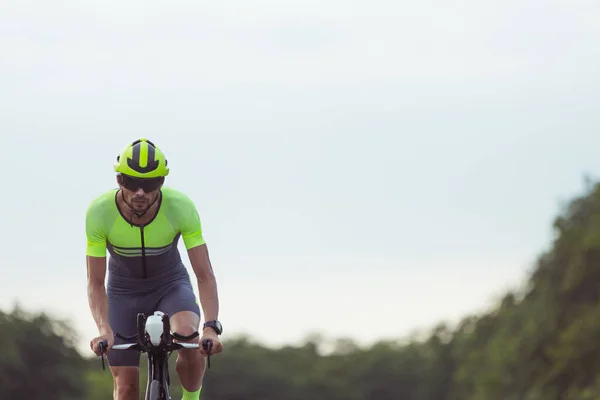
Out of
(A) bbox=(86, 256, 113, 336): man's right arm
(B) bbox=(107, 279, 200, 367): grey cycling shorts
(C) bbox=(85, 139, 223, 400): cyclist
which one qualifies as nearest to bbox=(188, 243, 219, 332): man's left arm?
(C) bbox=(85, 139, 223, 400): cyclist

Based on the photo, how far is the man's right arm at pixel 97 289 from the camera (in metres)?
13.0

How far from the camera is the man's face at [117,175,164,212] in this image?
12781mm

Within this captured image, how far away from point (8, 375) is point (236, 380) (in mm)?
50338

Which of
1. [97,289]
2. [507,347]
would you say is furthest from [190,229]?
[507,347]

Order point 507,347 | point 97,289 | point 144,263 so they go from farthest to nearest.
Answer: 1. point 507,347
2. point 144,263
3. point 97,289

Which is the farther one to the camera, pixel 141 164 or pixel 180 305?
pixel 180 305

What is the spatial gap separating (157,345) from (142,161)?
4.52 feet

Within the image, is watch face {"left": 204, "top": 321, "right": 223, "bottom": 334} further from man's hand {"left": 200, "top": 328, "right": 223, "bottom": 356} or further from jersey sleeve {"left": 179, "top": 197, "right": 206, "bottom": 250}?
jersey sleeve {"left": 179, "top": 197, "right": 206, "bottom": 250}

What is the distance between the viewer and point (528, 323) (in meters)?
78.2

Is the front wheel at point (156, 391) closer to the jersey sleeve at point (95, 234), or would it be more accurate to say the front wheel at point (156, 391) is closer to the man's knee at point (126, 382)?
the man's knee at point (126, 382)

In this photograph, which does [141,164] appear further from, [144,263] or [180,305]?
[180,305]

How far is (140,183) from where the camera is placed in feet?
41.9

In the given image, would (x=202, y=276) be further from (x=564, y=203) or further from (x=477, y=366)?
(x=477, y=366)

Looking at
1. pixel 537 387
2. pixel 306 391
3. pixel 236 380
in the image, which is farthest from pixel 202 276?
pixel 306 391
